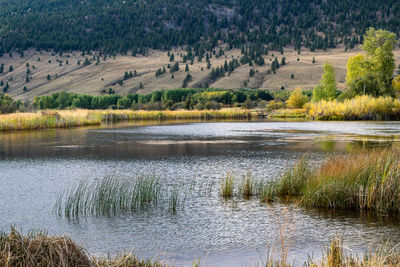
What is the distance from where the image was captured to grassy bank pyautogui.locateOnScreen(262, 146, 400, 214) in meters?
12.9

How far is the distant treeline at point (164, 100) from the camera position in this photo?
10662cm

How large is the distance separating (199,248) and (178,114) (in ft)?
244

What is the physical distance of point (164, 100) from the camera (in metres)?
121

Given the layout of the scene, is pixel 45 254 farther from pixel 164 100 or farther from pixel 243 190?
pixel 164 100

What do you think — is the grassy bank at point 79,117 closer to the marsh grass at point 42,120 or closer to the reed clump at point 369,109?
the marsh grass at point 42,120

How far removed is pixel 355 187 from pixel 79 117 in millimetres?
49658

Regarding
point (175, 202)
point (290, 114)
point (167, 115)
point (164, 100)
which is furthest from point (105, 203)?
point (164, 100)

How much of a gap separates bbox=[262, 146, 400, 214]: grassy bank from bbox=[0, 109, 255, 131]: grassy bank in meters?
40.4

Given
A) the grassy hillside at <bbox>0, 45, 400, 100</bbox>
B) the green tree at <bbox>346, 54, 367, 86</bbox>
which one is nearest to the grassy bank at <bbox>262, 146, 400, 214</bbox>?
the green tree at <bbox>346, 54, 367, 86</bbox>

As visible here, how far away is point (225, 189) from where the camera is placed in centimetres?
1561

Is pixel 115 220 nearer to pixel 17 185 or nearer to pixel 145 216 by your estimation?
pixel 145 216

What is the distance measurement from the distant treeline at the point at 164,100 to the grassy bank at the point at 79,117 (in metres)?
16.4

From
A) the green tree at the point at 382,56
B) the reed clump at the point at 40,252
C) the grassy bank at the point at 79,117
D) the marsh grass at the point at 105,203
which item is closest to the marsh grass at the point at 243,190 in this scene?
the marsh grass at the point at 105,203

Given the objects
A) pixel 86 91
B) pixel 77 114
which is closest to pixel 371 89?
pixel 77 114
